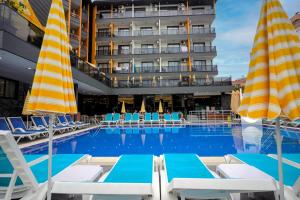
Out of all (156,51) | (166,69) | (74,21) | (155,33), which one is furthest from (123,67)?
(74,21)

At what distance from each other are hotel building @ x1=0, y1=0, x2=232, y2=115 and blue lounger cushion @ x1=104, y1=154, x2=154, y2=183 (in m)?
18.1

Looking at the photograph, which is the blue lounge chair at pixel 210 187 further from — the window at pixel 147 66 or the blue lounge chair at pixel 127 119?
the window at pixel 147 66

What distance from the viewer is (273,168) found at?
3.14 meters

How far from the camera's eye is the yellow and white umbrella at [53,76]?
7.36ft

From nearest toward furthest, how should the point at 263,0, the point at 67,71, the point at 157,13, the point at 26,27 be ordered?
the point at 263,0
the point at 67,71
the point at 26,27
the point at 157,13

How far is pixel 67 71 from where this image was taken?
2604 millimetres

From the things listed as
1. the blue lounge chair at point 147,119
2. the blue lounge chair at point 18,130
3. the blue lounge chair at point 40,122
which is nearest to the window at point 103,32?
the blue lounge chair at point 147,119

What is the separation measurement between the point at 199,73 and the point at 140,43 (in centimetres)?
920

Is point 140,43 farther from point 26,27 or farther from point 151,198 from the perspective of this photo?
point 151,198

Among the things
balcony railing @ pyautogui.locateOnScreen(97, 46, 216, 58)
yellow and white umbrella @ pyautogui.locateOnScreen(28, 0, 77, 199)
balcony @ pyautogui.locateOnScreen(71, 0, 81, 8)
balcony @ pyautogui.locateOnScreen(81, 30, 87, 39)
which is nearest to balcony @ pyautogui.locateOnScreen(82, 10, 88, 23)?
balcony @ pyautogui.locateOnScreen(71, 0, 81, 8)

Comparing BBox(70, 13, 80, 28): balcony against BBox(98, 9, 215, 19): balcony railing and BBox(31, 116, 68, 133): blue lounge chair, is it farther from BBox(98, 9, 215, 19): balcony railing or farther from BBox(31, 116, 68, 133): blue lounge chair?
BBox(31, 116, 68, 133): blue lounge chair

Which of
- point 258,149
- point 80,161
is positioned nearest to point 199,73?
point 258,149

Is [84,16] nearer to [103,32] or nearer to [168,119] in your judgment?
[103,32]

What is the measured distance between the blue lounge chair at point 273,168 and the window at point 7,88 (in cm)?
1314
